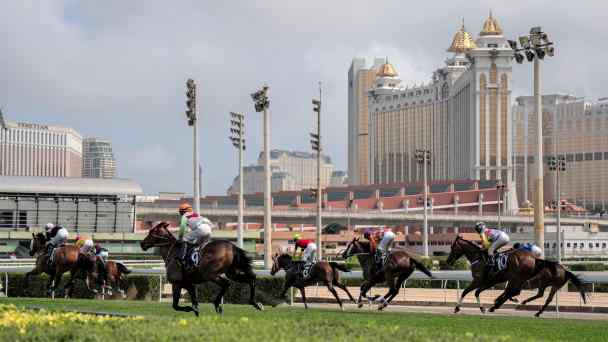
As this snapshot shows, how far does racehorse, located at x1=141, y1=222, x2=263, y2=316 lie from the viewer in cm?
1723

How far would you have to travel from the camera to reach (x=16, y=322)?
43.9 feet

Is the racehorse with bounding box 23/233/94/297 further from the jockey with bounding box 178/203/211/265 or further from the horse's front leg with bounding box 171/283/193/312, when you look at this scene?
the jockey with bounding box 178/203/211/265

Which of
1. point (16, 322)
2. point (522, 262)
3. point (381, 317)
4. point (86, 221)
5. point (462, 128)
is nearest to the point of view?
point (16, 322)

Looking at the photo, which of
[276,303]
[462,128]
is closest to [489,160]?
[462,128]

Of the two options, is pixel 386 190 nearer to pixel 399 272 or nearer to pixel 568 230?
pixel 568 230

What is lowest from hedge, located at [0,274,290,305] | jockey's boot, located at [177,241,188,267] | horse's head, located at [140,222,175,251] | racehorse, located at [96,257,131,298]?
hedge, located at [0,274,290,305]

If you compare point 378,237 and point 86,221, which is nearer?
point 378,237

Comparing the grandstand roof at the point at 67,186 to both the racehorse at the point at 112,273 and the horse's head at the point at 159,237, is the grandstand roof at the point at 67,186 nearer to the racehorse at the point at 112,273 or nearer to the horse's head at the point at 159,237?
the racehorse at the point at 112,273

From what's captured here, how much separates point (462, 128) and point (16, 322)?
7297 inches

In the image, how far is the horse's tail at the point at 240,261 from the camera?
1766 cm

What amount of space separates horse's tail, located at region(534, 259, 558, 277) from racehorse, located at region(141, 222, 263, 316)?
19.4 feet

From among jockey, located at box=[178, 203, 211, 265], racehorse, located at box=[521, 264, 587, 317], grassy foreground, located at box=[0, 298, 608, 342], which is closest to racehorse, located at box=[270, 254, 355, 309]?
racehorse, located at box=[521, 264, 587, 317]

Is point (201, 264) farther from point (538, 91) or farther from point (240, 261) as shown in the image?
point (538, 91)

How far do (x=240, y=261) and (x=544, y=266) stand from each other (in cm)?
644
